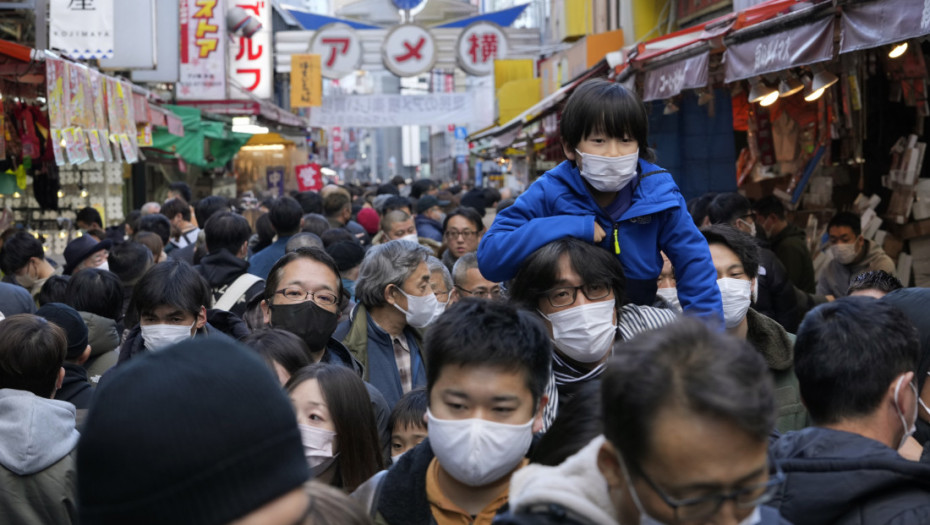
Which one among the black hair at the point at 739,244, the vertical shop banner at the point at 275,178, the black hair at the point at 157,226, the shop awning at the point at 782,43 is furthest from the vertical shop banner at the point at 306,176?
the black hair at the point at 739,244

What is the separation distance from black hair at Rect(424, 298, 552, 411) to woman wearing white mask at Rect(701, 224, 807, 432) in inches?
64.3

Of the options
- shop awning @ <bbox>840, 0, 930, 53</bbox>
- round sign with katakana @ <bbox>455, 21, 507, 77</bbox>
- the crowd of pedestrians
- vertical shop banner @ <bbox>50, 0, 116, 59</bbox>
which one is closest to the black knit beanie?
the crowd of pedestrians

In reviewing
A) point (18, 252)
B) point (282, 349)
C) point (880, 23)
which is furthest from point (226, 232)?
point (880, 23)

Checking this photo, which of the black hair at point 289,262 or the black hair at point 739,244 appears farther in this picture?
the black hair at point 289,262

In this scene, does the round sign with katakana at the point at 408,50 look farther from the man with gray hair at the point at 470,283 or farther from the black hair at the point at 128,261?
the man with gray hair at the point at 470,283

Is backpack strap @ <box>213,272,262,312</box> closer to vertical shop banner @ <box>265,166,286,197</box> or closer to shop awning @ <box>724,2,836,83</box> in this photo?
shop awning @ <box>724,2,836,83</box>

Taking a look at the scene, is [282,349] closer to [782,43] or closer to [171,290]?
[171,290]

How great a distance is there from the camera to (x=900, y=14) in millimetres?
5543

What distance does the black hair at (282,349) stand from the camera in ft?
14.4

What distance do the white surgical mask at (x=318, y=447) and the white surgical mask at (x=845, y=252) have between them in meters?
6.27

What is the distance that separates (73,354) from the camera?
5.56 meters

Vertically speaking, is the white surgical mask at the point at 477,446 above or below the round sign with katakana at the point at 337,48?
below

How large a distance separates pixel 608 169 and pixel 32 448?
2.55m

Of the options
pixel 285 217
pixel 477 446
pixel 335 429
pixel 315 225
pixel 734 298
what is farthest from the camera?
pixel 315 225
